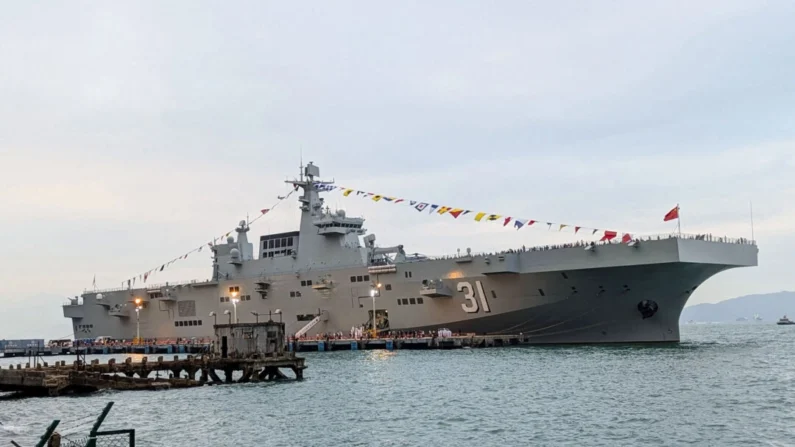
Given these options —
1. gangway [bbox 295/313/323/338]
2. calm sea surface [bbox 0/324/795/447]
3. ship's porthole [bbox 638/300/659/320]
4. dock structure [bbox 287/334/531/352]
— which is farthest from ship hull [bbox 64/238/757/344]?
calm sea surface [bbox 0/324/795/447]

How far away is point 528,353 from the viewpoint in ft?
112

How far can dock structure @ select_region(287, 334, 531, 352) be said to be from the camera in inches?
1549

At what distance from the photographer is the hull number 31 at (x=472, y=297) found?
3889 cm

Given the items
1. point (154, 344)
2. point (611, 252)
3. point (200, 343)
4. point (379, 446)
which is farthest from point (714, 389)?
point (154, 344)

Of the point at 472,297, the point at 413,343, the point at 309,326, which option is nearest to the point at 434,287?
the point at 472,297

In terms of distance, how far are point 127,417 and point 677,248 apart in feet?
74.2

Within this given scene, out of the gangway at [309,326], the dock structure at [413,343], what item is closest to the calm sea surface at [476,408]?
the dock structure at [413,343]

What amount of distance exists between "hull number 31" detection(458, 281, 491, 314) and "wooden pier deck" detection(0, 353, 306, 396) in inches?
531

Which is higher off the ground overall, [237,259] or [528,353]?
[237,259]

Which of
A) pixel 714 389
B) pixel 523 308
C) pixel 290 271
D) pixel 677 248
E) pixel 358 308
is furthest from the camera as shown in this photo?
pixel 290 271

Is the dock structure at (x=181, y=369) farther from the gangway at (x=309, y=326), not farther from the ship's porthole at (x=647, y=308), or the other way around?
the ship's porthole at (x=647, y=308)

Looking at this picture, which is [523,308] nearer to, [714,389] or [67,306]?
[714,389]

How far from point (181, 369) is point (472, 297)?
17219mm

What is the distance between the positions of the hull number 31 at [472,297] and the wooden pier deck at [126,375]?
1349cm
